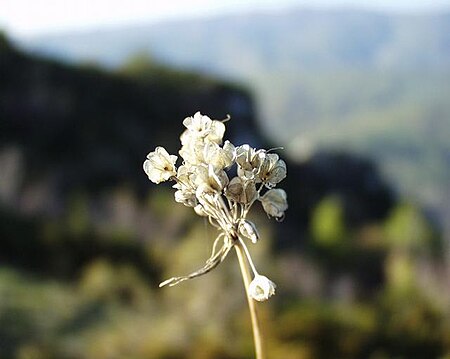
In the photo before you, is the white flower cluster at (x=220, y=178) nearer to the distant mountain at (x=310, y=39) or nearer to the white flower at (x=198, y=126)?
the white flower at (x=198, y=126)

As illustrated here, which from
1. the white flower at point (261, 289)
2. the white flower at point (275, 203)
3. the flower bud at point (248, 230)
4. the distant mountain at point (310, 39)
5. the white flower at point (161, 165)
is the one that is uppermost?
the distant mountain at point (310, 39)

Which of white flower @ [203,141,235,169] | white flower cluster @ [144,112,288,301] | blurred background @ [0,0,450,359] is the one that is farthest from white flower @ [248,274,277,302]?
blurred background @ [0,0,450,359]

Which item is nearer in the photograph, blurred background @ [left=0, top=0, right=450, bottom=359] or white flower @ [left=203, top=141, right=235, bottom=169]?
white flower @ [left=203, top=141, right=235, bottom=169]

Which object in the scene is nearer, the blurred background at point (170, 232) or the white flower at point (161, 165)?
the white flower at point (161, 165)

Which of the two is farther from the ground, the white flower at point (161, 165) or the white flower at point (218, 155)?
the white flower at point (161, 165)

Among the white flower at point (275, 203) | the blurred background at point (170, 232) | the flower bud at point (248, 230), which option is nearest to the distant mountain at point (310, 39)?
the blurred background at point (170, 232)

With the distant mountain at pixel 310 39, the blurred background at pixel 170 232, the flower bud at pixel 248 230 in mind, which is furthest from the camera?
the distant mountain at pixel 310 39

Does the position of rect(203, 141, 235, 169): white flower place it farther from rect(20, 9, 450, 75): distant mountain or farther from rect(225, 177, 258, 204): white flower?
rect(20, 9, 450, 75): distant mountain
